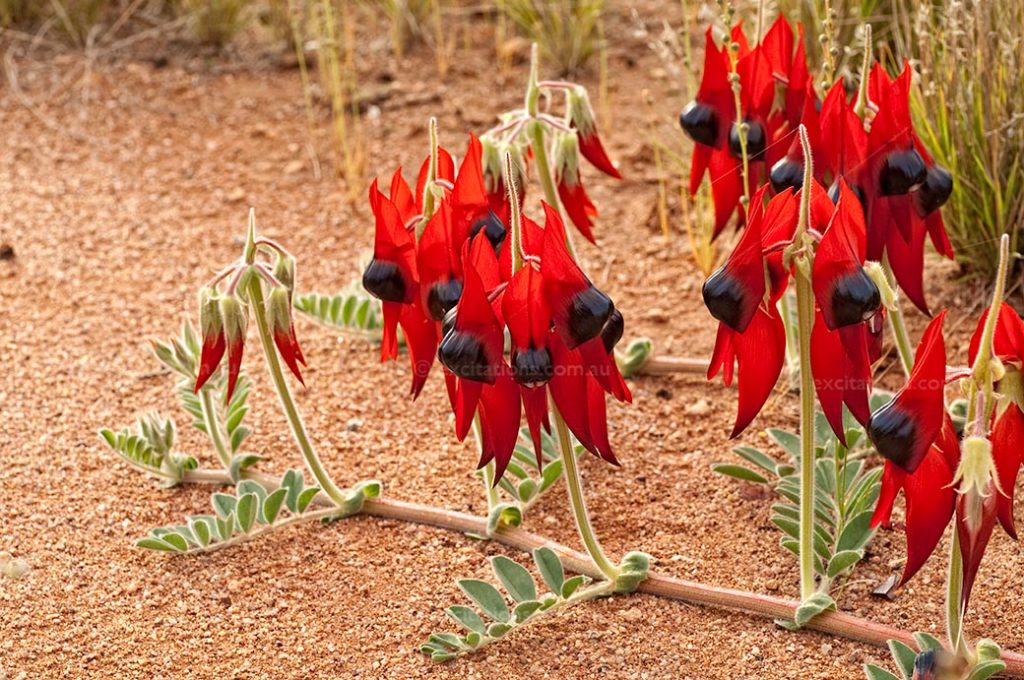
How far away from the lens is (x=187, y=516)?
243cm

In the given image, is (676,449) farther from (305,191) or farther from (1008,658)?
(305,191)

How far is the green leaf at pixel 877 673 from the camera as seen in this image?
1.79 metres

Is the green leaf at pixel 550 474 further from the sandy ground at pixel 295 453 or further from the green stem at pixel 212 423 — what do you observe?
the green stem at pixel 212 423

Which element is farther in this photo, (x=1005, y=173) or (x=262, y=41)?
(x=262, y=41)

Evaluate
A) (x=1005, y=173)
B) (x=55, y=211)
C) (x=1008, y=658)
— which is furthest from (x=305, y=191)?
(x=1008, y=658)

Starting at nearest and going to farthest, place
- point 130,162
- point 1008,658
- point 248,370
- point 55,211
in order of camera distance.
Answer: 1. point 1008,658
2. point 248,370
3. point 55,211
4. point 130,162

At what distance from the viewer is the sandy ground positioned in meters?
2.07

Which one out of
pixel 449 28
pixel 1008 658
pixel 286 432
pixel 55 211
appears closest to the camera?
pixel 1008 658

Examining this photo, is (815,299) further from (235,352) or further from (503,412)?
(235,352)

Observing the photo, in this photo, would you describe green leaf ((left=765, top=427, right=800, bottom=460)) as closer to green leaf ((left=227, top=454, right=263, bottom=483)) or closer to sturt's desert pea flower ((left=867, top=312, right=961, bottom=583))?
sturt's desert pea flower ((left=867, top=312, right=961, bottom=583))

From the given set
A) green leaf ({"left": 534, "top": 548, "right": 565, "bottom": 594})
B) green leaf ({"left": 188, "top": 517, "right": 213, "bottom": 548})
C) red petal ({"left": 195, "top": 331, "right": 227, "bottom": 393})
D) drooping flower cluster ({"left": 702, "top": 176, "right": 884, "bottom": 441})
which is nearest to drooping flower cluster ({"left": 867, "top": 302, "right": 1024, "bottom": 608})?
drooping flower cluster ({"left": 702, "top": 176, "right": 884, "bottom": 441})

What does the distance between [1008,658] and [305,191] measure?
236 cm

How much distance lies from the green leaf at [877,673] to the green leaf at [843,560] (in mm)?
211

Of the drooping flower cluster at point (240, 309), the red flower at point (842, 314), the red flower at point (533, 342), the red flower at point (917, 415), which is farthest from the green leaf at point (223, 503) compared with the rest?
the red flower at point (917, 415)
